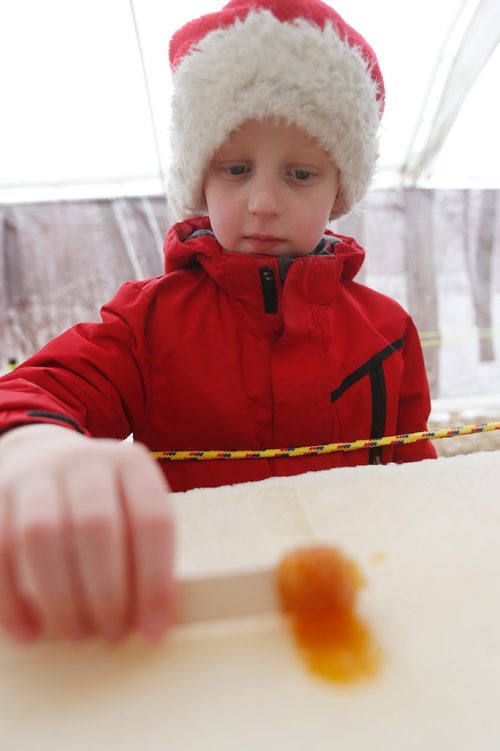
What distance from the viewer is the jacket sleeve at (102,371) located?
1.51 ft

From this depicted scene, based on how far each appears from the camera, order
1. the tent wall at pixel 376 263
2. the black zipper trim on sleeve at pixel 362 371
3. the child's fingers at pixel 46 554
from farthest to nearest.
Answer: the tent wall at pixel 376 263 → the black zipper trim on sleeve at pixel 362 371 → the child's fingers at pixel 46 554

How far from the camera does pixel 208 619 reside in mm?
258

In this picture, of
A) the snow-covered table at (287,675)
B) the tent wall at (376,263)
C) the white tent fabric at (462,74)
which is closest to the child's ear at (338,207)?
the snow-covered table at (287,675)

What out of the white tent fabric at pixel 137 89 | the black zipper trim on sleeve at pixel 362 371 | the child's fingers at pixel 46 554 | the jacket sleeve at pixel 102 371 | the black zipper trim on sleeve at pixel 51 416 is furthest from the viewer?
the white tent fabric at pixel 137 89

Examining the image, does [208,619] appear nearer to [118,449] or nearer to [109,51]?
[118,449]

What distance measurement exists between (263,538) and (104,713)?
0.13 meters

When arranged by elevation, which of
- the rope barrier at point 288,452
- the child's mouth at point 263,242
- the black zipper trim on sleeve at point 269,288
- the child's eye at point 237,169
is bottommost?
the rope barrier at point 288,452

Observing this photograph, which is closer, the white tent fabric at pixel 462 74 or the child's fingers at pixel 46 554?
the child's fingers at pixel 46 554

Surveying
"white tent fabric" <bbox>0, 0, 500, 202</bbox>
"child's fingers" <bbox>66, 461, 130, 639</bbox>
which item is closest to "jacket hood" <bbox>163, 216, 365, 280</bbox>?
"child's fingers" <bbox>66, 461, 130, 639</bbox>

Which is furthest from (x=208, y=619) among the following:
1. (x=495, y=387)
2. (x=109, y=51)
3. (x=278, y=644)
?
(x=495, y=387)

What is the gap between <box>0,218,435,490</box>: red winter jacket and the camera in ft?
1.75

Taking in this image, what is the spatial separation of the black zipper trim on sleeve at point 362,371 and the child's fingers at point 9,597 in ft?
1.31

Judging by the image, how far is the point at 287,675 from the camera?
0.23 m

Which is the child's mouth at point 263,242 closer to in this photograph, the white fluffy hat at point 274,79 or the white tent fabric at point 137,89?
the white fluffy hat at point 274,79
